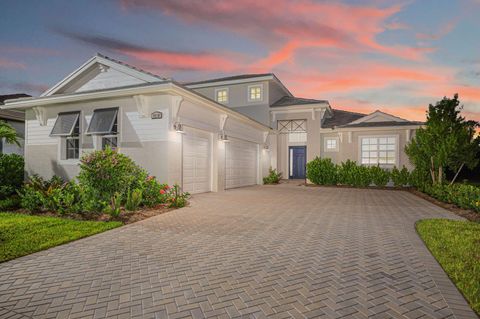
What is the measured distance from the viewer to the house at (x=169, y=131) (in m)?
10.7

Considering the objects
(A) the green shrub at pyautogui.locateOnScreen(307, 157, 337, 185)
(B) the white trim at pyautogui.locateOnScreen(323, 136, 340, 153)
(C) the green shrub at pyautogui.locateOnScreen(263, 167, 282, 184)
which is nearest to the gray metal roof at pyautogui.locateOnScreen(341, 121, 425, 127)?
(B) the white trim at pyautogui.locateOnScreen(323, 136, 340, 153)

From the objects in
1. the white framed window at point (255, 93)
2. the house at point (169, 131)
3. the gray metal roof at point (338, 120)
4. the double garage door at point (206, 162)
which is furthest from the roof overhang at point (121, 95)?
the gray metal roof at point (338, 120)

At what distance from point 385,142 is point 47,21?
808 inches

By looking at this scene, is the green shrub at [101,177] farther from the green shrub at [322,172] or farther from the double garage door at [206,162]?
the green shrub at [322,172]

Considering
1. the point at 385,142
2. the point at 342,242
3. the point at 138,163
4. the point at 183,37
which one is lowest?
the point at 342,242

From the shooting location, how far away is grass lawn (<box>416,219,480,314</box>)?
132 inches

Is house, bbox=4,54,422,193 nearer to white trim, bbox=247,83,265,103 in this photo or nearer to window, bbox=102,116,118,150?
window, bbox=102,116,118,150

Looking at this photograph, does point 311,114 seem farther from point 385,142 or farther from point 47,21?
point 47,21

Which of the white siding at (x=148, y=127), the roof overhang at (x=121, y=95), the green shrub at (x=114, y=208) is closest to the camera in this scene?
the green shrub at (x=114, y=208)

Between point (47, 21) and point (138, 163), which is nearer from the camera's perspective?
point (138, 163)

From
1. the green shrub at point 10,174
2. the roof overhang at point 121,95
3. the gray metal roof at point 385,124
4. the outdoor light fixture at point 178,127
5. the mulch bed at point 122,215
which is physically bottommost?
the mulch bed at point 122,215

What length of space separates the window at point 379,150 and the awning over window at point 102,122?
1599 cm

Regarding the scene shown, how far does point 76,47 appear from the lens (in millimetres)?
15648

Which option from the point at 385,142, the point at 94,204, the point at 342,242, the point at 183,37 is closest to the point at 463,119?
the point at 385,142
